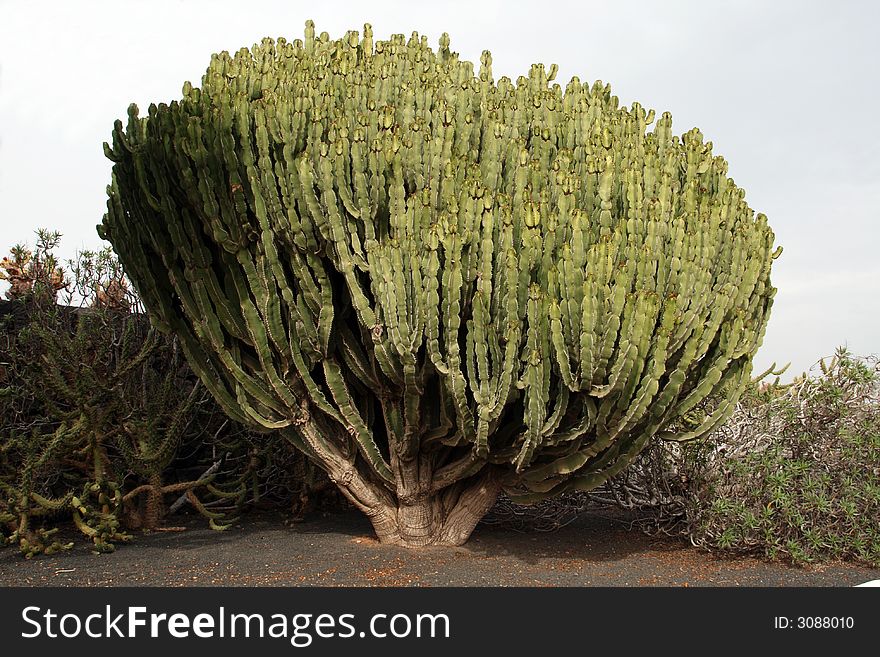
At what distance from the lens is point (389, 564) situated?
675 cm

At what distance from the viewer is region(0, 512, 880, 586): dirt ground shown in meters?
6.39

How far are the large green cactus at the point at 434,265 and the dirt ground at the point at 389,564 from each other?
582 millimetres

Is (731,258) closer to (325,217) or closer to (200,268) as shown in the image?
(325,217)

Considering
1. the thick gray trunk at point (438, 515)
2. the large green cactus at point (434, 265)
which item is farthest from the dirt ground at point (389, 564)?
the large green cactus at point (434, 265)

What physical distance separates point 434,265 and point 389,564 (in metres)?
2.64

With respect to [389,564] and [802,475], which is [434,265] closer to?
[389,564]

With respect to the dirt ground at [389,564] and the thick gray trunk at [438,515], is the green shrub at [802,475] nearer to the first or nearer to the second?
the dirt ground at [389,564]

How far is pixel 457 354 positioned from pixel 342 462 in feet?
6.33

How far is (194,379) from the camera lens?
989 centimetres

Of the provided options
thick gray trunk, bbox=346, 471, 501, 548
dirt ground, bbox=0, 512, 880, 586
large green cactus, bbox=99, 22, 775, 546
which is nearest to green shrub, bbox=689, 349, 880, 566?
dirt ground, bbox=0, 512, 880, 586

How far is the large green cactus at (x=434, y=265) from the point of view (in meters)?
5.89

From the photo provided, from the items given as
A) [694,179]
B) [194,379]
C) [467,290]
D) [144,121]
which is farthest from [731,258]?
[194,379]

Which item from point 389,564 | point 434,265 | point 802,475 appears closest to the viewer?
point 434,265

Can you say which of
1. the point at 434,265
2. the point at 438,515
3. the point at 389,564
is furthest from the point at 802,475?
the point at 434,265
